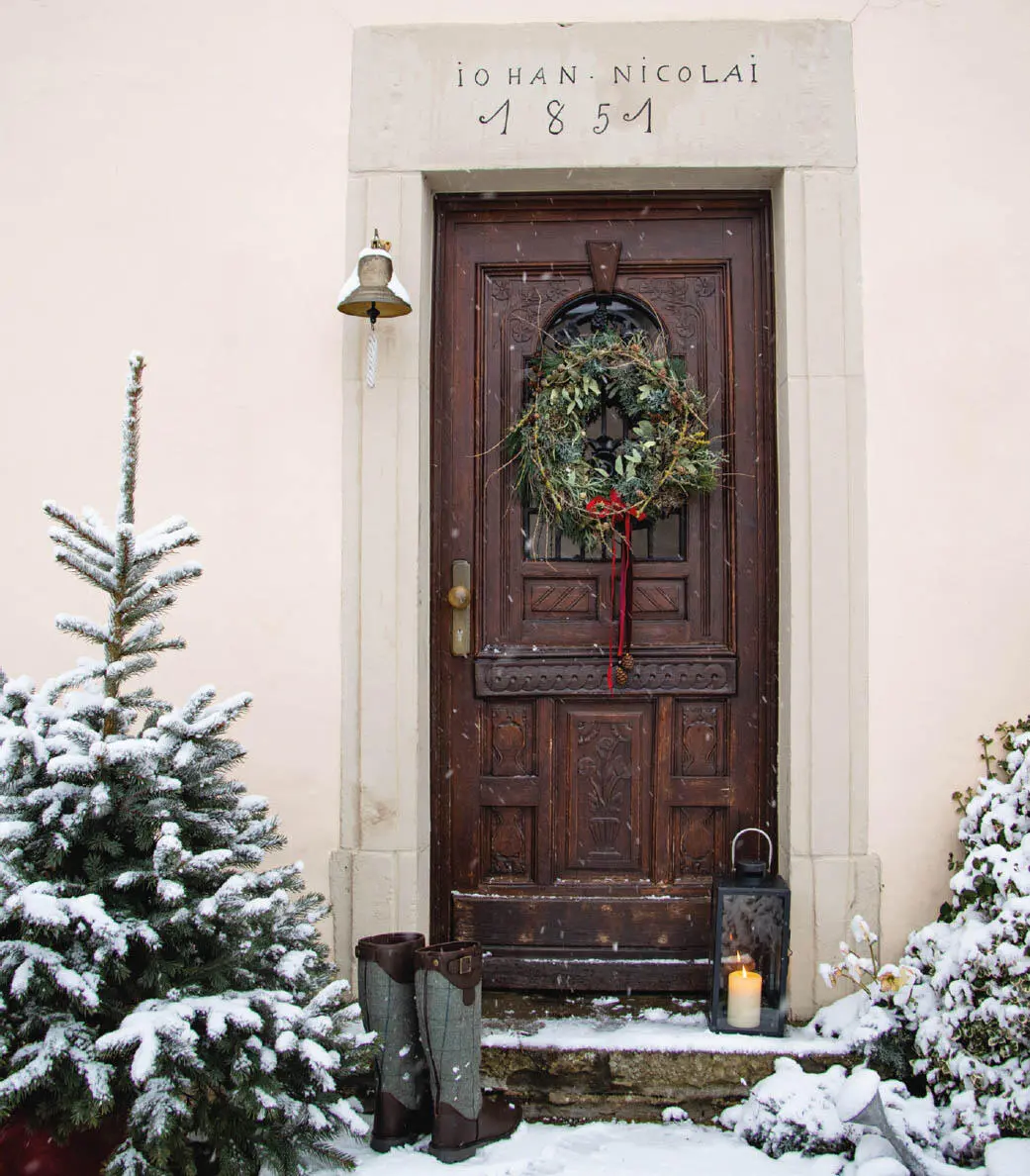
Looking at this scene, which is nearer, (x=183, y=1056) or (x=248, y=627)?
(x=183, y=1056)

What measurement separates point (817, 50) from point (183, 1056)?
355 cm

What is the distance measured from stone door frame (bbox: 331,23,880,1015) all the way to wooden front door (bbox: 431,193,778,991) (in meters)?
0.18

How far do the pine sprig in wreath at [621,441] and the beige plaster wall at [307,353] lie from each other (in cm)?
50

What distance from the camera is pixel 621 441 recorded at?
3.75 metres

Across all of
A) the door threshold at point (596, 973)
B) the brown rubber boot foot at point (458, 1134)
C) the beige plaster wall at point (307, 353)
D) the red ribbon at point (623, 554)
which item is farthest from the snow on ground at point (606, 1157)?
the red ribbon at point (623, 554)

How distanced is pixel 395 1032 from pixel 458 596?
1452mm

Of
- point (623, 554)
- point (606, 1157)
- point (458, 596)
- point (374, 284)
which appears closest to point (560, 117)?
point (374, 284)

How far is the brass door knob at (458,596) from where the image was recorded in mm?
3746

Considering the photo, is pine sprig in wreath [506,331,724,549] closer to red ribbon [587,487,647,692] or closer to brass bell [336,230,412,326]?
red ribbon [587,487,647,692]

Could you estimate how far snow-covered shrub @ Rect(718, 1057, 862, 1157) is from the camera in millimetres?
2885

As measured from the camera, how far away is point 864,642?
11.5 feet

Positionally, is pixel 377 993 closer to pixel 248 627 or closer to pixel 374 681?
pixel 374 681

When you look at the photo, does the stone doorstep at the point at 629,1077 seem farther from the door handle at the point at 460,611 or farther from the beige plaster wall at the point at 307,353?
the door handle at the point at 460,611

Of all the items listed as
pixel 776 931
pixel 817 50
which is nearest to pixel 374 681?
pixel 776 931
